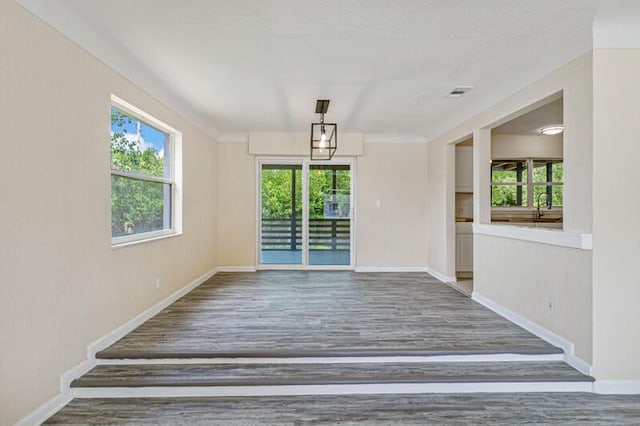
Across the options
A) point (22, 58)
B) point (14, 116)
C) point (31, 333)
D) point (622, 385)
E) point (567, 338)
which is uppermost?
point (22, 58)

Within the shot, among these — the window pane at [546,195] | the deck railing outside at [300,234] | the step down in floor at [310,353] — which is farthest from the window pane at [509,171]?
the step down in floor at [310,353]

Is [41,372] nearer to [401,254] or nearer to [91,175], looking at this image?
[91,175]

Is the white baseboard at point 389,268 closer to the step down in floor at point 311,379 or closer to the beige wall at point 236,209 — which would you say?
the beige wall at point 236,209

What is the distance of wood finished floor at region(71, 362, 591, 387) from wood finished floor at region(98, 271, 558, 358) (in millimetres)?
128

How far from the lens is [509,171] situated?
5996 millimetres

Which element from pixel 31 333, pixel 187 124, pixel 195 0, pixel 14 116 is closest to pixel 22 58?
pixel 14 116

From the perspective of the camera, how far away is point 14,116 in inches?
76.5

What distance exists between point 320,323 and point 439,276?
114 inches

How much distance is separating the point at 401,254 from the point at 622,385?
382 cm

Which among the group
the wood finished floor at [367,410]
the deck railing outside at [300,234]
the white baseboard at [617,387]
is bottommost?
the wood finished floor at [367,410]

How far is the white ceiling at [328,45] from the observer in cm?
225

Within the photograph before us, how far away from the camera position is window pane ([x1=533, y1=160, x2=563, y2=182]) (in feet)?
19.5

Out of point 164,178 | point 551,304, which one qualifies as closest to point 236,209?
point 164,178

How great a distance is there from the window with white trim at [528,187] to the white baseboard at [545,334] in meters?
2.59
